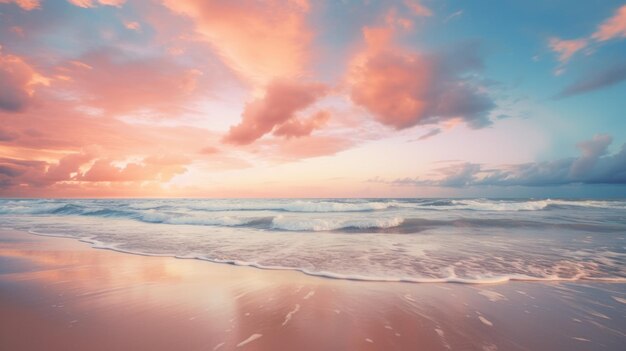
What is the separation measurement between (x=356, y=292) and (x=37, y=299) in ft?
17.4

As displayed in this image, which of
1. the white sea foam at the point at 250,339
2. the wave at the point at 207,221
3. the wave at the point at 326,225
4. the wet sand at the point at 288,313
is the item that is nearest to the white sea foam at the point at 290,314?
the wet sand at the point at 288,313

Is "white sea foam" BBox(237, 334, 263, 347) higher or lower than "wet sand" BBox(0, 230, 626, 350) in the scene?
higher

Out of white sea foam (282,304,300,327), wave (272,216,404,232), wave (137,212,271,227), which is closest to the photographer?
white sea foam (282,304,300,327)

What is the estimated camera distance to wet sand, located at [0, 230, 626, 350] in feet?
10.6

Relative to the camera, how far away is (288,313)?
4031mm

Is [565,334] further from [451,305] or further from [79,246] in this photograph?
[79,246]

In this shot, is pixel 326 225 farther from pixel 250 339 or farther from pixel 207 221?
pixel 250 339

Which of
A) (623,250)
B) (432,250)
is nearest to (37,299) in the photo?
(432,250)

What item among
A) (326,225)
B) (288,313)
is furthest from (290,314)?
(326,225)

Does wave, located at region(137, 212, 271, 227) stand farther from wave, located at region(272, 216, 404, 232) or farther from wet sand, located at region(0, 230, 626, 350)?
wet sand, located at region(0, 230, 626, 350)

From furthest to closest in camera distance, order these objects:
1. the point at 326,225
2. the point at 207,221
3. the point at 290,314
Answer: the point at 207,221
the point at 326,225
the point at 290,314

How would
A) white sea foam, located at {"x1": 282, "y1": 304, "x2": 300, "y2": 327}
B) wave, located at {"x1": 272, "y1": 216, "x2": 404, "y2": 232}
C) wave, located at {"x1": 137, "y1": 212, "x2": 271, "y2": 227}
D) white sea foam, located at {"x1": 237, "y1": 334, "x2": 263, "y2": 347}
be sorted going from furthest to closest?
1. wave, located at {"x1": 137, "y1": 212, "x2": 271, "y2": 227}
2. wave, located at {"x1": 272, "y1": 216, "x2": 404, "y2": 232}
3. white sea foam, located at {"x1": 282, "y1": 304, "x2": 300, "y2": 327}
4. white sea foam, located at {"x1": 237, "y1": 334, "x2": 263, "y2": 347}

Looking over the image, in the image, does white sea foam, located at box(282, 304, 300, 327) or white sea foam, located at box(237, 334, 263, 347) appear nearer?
white sea foam, located at box(237, 334, 263, 347)

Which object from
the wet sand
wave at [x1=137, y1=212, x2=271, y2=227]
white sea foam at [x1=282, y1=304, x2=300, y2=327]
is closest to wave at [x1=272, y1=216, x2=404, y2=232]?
wave at [x1=137, y1=212, x2=271, y2=227]
